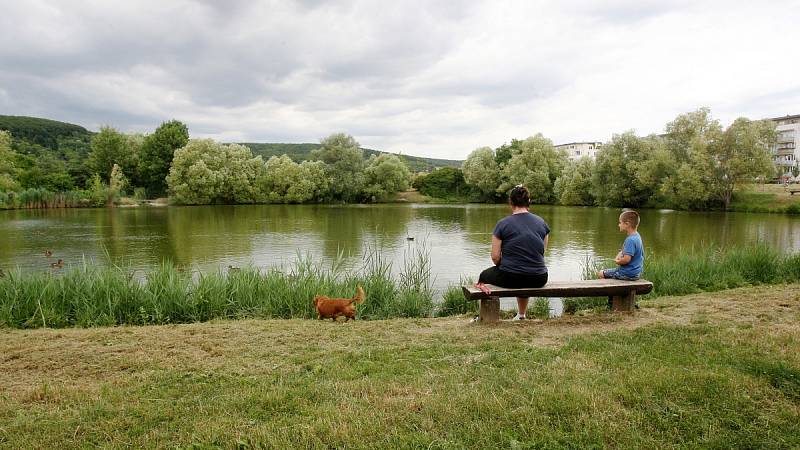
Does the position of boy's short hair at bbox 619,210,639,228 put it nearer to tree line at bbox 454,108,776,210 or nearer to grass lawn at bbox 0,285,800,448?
grass lawn at bbox 0,285,800,448

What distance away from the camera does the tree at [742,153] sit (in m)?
35.6

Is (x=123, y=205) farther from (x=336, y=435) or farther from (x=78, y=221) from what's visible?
(x=336, y=435)

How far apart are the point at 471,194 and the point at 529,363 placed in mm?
65165

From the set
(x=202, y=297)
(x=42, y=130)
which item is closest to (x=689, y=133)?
(x=202, y=297)

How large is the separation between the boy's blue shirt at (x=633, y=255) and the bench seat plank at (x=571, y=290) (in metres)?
0.23

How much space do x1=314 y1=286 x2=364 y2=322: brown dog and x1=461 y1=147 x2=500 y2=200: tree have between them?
5827cm

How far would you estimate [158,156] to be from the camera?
57.6 metres

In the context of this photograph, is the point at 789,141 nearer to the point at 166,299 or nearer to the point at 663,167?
the point at 663,167

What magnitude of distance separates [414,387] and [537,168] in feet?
185

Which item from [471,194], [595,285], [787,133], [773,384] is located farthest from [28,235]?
[787,133]

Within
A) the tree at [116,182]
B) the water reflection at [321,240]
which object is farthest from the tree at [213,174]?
the water reflection at [321,240]

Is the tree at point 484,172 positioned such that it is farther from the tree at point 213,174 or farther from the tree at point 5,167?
the tree at point 5,167

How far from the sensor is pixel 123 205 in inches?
1848

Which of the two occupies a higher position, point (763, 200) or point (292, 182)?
point (292, 182)
